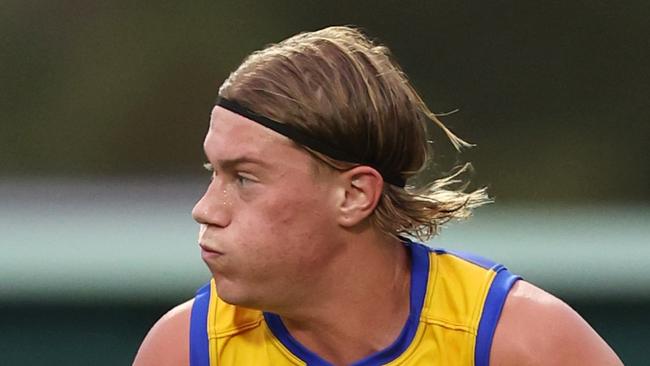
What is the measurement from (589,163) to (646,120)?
242 millimetres

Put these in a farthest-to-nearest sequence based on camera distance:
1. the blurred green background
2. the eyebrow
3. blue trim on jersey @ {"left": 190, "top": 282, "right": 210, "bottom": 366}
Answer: the blurred green background, blue trim on jersey @ {"left": 190, "top": 282, "right": 210, "bottom": 366}, the eyebrow

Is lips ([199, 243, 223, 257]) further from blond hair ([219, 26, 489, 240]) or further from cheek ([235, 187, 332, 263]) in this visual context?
blond hair ([219, 26, 489, 240])

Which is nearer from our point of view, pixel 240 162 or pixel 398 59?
pixel 240 162

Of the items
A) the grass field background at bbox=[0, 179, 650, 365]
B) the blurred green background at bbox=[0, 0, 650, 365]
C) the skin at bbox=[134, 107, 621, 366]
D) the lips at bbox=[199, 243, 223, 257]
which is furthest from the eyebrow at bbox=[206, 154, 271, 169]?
the blurred green background at bbox=[0, 0, 650, 365]

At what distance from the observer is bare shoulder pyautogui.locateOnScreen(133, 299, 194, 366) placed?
2422mm

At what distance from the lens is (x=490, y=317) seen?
2357mm

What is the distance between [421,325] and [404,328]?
0.10ft

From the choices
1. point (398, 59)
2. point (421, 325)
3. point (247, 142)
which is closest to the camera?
point (247, 142)

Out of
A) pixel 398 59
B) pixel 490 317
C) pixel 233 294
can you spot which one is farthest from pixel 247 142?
pixel 398 59

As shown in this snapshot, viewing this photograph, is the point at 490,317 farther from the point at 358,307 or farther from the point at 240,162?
the point at 240,162

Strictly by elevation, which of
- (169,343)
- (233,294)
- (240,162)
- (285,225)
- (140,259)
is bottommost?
(140,259)

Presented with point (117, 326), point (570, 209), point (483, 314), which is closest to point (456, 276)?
point (483, 314)

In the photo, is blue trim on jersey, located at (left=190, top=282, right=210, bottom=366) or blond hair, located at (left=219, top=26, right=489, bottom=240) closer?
blond hair, located at (left=219, top=26, right=489, bottom=240)

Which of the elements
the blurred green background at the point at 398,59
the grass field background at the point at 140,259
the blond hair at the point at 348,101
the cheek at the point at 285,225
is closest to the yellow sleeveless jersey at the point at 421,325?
the blond hair at the point at 348,101
